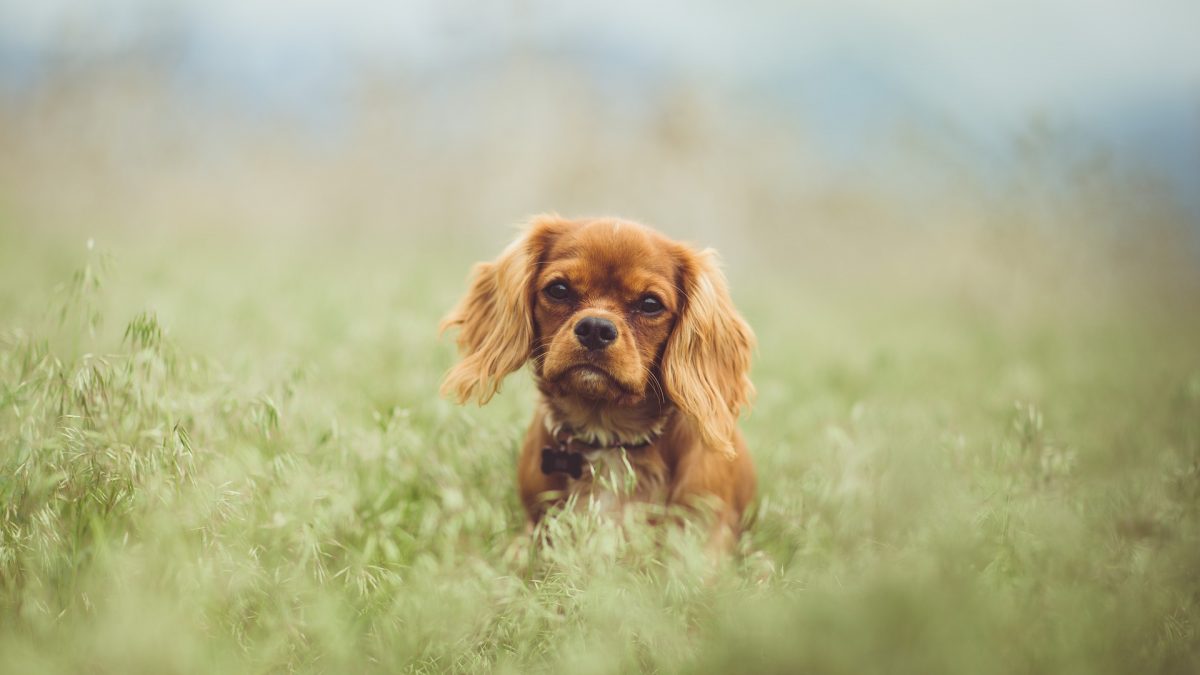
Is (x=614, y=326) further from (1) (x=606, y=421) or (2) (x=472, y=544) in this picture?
(2) (x=472, y=544)

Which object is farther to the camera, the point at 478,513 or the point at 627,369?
the point at 478,513

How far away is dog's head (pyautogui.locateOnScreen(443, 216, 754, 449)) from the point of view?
2635 mm

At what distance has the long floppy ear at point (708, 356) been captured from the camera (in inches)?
109

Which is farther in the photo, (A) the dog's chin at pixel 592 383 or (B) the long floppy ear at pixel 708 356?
(B) the long floppy ear at pixel 708 356

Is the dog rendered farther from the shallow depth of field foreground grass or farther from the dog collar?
the shallow depth of field foreground grass

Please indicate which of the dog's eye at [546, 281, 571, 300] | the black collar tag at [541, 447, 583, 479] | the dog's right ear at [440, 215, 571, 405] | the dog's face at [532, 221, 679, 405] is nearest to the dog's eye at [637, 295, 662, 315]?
the dog's face at [532, 221, 679, 405]

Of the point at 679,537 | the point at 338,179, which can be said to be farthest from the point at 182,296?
the point at 338,179

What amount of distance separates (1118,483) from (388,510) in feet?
10.5

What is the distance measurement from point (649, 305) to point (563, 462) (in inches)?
25.9

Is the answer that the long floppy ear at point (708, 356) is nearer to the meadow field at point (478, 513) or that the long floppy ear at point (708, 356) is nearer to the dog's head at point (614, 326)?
the dog's head at point (614, 326)

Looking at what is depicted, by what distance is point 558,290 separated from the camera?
286 cm

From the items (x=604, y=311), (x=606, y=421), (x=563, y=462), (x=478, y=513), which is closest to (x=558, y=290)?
(x=604, y=311)

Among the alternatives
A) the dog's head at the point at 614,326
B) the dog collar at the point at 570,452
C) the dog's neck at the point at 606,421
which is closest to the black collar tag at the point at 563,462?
the dog collar at the point at 570,452

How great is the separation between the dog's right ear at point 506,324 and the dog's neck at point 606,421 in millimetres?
222
